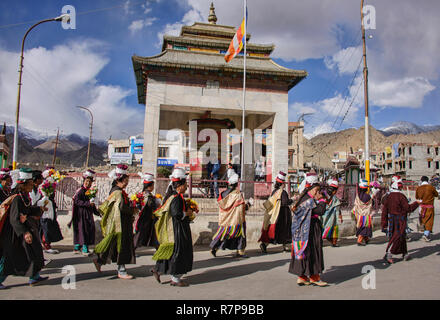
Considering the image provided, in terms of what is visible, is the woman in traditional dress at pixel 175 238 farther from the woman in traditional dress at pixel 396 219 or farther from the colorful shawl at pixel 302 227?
the woman in traditional dress at pixel 396 219

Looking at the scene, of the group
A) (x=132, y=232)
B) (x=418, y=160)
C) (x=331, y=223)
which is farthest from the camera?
(x=418, y=160)

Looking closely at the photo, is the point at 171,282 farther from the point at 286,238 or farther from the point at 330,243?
the point at 330,243

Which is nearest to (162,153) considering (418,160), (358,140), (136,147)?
(136,147)

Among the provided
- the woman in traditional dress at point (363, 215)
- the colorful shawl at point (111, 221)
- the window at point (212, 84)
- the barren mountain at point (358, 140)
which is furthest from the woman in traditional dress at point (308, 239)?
the barren mountain at point (358, 140)

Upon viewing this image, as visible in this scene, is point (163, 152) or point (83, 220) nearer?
point (83, 220)

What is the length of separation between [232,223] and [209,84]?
12.4 m

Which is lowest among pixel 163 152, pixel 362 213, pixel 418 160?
pixel 362 213

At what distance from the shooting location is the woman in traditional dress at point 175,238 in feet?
17.0

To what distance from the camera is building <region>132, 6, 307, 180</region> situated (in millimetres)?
17634

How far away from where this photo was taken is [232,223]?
25.3ft

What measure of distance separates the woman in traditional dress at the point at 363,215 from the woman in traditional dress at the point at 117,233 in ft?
21.6

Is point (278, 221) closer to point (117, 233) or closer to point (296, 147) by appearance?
point (117, 233)

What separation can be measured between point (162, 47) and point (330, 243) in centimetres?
1673

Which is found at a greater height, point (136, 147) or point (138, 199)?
point (136, 147)
